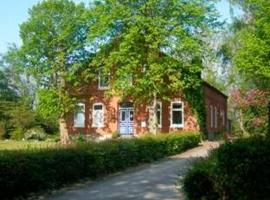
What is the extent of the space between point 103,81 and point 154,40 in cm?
906

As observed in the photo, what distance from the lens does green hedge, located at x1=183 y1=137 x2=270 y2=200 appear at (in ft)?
36.4

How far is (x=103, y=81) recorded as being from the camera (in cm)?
4994

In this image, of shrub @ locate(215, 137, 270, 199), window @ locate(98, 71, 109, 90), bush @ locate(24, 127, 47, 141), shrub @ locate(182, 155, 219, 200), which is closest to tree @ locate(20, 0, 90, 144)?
window @ locate(98, 71, 109, 90)

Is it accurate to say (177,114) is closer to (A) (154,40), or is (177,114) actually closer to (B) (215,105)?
(A) (154,40)

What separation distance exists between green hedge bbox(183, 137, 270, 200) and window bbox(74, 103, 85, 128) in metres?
39.9

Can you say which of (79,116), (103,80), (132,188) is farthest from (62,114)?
(132,188)

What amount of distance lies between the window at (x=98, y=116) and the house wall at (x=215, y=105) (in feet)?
30.5

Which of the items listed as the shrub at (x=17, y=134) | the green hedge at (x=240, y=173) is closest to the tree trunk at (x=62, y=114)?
the shrub at (x=17, y=134)

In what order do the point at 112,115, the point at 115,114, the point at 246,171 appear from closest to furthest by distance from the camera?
the point at 246,171
the point at 115,114
the point at 112,115

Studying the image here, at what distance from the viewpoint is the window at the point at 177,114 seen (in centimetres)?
4706

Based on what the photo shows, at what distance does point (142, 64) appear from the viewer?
44.0m

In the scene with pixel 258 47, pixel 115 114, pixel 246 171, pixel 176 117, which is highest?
pixel 258 47

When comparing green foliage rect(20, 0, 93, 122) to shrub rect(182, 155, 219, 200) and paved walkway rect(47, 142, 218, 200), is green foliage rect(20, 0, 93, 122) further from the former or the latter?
shrub rect(182, 155, 219, 200)

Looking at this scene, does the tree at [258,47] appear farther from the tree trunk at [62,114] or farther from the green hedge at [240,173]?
the green hedge at [240,173]
